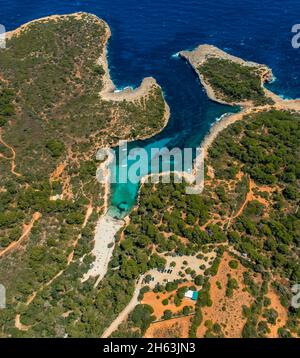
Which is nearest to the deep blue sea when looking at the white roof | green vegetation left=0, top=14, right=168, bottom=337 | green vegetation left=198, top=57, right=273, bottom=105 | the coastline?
the coastline

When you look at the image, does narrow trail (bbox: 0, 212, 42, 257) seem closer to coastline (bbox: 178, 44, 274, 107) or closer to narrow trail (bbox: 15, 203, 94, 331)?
narrow trail (bbox: 15, 203, 94, 331)

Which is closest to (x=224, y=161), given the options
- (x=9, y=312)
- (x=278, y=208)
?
(x=278, y=208)

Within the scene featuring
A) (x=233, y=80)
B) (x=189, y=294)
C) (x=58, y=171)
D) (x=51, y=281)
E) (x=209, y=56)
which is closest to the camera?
(x=189, y=294)

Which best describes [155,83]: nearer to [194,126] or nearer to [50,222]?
[194,126]

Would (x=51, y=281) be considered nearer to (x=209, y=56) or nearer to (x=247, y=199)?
(x=247, y=199)

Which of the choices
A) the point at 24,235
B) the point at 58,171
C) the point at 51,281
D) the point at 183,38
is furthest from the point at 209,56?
the point at 51,281

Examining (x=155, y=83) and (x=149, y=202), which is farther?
(x=155, y=83)
